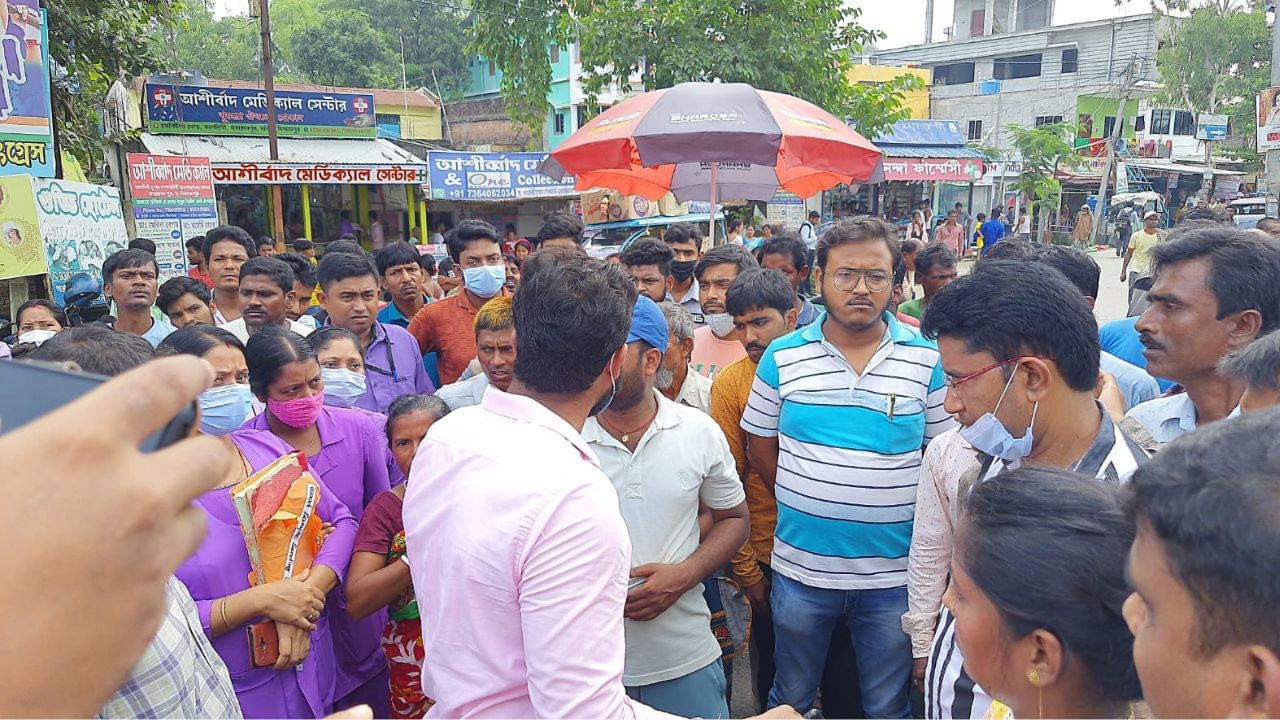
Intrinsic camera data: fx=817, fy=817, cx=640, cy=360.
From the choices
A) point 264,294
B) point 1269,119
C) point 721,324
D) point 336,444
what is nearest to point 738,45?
point 1269,119

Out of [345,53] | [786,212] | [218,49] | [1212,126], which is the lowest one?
[786,212]

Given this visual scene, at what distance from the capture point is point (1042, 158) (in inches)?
1037

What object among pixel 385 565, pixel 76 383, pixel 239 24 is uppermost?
pixel 239 24

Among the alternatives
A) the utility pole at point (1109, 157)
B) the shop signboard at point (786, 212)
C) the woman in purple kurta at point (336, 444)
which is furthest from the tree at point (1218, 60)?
the woman in purple kurta at point (336, 444)

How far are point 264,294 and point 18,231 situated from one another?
2.44 metres

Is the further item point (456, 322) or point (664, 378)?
point (456, 322)

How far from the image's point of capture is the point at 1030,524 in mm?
1423

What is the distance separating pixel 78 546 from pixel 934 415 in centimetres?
292

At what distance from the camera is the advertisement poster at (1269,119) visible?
8266 mm

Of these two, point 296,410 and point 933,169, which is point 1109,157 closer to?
point 933,169

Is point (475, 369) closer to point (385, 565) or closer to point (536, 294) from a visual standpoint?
point (385, 565)

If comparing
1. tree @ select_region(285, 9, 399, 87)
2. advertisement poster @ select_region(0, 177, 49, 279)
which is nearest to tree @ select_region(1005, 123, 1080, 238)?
tree @ select_region(285, 9, 399, 87)

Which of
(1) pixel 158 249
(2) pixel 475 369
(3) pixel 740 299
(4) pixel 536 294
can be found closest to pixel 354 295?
(2) pixel 475 369

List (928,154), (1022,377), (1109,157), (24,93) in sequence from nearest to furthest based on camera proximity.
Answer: (1022,377) → (24,93) → (928,154) → (1109,157)
